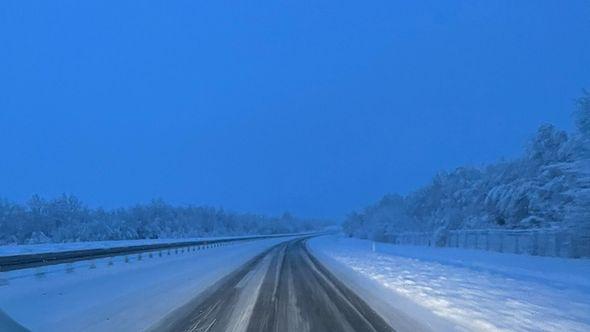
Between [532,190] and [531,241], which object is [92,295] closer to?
[531,241]

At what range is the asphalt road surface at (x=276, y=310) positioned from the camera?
12359mm

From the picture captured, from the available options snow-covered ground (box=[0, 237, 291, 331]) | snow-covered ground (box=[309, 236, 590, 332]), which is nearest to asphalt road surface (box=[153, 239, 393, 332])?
snow-covered ground (box=[0, 237, 291, 331])

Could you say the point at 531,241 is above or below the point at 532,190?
below

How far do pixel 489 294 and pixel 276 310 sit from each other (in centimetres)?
679

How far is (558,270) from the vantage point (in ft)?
85.1

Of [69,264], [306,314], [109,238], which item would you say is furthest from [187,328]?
[109,238]

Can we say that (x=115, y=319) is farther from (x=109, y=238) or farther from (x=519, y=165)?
(x=109, y=238)

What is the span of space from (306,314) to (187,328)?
3.09 m

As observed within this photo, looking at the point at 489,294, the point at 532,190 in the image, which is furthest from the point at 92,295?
the point at 532,190

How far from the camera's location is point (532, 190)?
4903 centimetres

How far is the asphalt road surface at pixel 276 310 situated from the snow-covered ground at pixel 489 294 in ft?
3.17

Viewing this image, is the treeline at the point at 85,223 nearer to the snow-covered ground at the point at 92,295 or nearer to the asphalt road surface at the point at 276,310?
the snow-covered ground at the point at 92,295

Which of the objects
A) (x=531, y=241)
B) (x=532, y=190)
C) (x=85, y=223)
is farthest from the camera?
(x=85, y=223)

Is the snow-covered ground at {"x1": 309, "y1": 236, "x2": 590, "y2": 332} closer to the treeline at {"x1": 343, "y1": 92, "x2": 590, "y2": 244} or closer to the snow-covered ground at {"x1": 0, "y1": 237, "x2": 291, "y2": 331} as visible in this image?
the treeline at {"x1": 343, "y1": 92, "x2": 590, "y2": 244}
